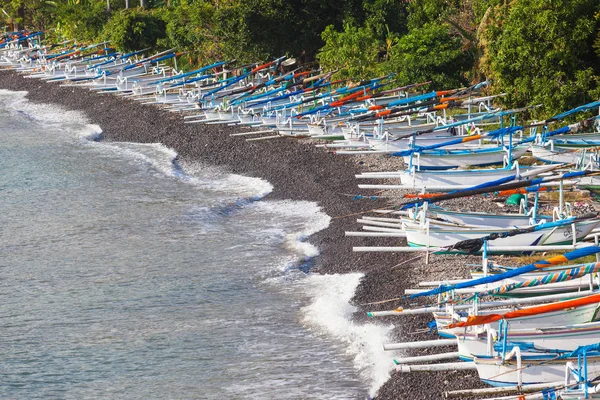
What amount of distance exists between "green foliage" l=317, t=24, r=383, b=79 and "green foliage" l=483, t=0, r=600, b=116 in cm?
1008

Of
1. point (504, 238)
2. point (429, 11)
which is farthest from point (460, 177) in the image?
point (429, 11)

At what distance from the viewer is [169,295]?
942 inches

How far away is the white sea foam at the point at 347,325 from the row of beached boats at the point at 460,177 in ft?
2.10

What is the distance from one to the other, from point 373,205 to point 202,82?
850 inches

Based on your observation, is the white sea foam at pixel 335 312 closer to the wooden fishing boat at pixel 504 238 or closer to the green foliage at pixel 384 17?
the wooden fishing boat at pixel 504 238

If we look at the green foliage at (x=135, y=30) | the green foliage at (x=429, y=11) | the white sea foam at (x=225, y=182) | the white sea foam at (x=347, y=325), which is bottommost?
the white sea foam at (x=347, y=325)

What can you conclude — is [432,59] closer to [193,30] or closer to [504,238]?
[193,30]

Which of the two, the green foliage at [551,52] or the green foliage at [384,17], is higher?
the green foliage at [384,17]

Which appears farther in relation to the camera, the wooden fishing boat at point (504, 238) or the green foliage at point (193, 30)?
the green foliage at point (193, 30)

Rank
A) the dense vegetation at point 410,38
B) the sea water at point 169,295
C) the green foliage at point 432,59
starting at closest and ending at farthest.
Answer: the sea water at point 169,295 → the dense vegetation at point 410,38 → the green foliage at point 432,59

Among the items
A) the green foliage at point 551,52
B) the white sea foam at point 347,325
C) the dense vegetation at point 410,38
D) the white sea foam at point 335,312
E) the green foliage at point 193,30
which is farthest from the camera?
the green foliage at point 193,30

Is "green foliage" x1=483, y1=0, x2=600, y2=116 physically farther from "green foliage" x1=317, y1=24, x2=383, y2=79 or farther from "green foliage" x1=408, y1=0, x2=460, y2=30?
"green foliage" x1=408, y1=0, x2=460, y2=30

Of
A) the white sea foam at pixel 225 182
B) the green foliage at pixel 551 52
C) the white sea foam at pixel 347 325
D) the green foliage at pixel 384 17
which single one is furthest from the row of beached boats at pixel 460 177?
the green foliage at pixel 384 17

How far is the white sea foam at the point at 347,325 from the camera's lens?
1870 centimetres
